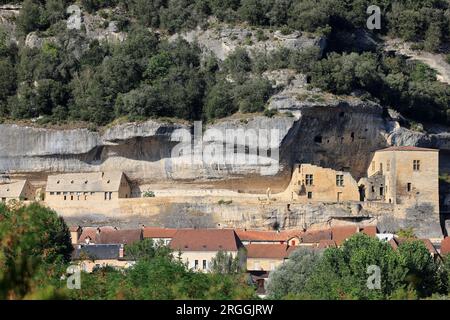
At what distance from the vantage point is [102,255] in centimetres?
6350

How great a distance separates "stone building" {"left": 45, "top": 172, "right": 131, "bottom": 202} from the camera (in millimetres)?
70750

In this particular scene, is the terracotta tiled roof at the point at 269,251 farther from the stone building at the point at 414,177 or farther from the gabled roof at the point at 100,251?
the stone building at the point at 414,177

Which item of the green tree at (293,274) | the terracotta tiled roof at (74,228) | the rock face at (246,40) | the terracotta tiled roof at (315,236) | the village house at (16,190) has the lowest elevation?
the green tree at (293,274)

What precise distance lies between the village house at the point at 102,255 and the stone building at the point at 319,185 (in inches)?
369

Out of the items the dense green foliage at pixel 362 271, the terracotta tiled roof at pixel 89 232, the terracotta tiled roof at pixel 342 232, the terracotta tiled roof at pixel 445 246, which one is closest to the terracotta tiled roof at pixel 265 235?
the terracotta tiled roof at pixel 342 232

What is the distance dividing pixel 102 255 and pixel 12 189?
10.7m

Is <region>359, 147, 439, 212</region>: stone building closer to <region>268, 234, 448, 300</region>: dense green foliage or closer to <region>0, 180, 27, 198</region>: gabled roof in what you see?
<region>268, 234, 448, 300</region>: dense green foliage

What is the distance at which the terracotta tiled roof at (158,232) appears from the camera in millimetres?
66312

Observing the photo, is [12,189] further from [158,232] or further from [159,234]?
[159,234]

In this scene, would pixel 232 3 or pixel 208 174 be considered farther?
pixel 232 3
